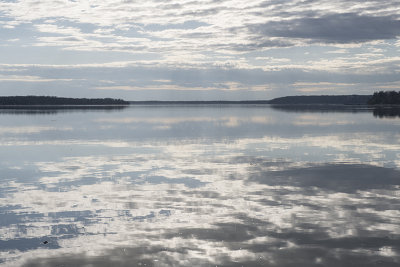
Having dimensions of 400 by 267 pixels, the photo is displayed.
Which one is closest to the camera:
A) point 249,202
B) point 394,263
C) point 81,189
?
point 394,263

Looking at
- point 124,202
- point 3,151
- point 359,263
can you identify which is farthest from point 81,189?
point 3,151

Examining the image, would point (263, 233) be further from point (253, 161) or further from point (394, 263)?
point (253, 161)

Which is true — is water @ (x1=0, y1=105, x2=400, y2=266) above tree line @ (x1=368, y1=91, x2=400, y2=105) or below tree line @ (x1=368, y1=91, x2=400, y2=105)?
below

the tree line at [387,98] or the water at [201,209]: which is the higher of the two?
the tree line at [387,98]

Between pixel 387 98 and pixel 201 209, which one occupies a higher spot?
pixel 387 98

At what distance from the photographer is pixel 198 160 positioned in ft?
82.8

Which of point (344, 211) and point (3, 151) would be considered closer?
point (344, 211)

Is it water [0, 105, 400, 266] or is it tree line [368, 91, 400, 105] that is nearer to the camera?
water [0, 105, 400, 266]

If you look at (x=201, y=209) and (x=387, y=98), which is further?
(x=387, y=98)

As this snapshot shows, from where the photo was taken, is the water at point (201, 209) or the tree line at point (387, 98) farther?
the tree line at point (387, 98)

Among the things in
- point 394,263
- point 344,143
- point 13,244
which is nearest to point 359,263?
Answer: point 394,263

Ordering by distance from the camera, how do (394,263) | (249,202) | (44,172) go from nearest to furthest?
(394,263) < (249,202) < (44,172)

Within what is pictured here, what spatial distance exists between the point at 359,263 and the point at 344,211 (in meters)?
4.39

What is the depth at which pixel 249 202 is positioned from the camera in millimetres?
15086
